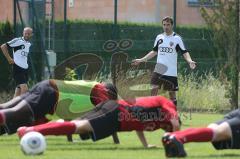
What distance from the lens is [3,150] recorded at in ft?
32.9

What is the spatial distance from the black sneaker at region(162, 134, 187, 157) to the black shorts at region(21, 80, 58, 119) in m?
2.22

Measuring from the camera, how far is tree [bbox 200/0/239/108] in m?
19.5

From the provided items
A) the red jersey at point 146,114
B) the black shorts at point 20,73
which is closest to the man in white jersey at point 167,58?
the black shorts at point 20,73

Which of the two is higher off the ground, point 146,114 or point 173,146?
point 146,114

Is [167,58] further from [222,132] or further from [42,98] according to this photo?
[222,132]

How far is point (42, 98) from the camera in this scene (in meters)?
10.2

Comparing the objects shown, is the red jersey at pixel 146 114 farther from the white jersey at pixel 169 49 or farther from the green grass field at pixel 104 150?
the white jersey at pixel 169 49

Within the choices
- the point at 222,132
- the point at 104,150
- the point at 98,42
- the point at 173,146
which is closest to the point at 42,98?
the point at 104,150

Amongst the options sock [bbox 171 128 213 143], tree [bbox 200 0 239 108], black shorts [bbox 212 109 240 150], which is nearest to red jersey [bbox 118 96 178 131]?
black shorts [bbox 212 109 240 150]

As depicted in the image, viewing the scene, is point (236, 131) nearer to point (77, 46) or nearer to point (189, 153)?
point (189, 153)

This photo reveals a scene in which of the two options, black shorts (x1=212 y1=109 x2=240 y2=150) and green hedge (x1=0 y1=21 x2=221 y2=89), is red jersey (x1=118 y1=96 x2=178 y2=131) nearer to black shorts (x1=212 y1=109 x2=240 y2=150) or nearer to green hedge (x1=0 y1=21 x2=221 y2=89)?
black shorts (x1=212 y1=109 x2=240 y2=150)

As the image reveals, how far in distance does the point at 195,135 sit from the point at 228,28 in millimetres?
11396

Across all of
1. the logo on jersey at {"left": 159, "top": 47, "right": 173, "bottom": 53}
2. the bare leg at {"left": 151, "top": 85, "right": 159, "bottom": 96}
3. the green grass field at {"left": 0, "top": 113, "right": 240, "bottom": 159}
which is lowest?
the green grass field at {"left": 0, "top": 113, "right": 240, "bottom": 159}

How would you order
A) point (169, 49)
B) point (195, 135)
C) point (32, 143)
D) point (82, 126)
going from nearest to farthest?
A: point (195, 135)
point (32, 143)
point (82, 126)
point (169, 49)
